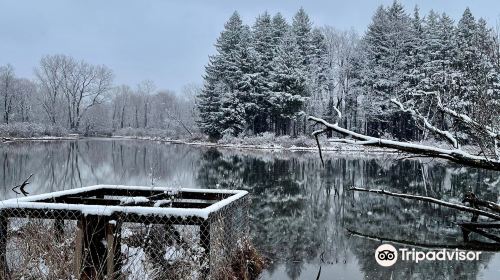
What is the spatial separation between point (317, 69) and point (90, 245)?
174 ft

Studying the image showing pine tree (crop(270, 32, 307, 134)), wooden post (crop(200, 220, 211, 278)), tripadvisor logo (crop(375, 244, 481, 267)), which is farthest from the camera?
pine tree (crop(270, 32, 307, 134))

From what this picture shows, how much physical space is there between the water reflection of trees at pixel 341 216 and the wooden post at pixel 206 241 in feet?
6.18

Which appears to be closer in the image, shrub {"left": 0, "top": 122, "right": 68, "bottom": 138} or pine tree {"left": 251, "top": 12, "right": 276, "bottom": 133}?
pine tree {"left": 251, "top": 12, "right": 276, "bottom": 133}

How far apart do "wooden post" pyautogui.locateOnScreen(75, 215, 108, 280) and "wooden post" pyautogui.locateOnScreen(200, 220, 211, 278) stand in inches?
37.2

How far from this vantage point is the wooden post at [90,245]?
15.0ft

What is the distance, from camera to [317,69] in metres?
55.8

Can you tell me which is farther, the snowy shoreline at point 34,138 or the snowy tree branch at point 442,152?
the snowy shoreline at point 34,138

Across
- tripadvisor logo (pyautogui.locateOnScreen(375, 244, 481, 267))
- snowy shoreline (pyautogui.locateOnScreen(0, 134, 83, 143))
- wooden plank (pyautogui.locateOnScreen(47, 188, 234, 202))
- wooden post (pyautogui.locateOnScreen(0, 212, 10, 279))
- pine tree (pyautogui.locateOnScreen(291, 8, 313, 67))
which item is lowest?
tripadvisor logo (pyautogui.locateOnScreen(375, 244, 481, 267))

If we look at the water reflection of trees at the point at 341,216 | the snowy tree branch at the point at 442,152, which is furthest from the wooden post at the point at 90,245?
the snowy tree branch at the point at 442,152

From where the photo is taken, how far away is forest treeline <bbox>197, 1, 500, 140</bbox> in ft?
162

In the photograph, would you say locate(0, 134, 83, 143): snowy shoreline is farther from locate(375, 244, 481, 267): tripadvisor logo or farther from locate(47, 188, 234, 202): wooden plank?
locate(375, 244, 481, 267): tripadvisor logo

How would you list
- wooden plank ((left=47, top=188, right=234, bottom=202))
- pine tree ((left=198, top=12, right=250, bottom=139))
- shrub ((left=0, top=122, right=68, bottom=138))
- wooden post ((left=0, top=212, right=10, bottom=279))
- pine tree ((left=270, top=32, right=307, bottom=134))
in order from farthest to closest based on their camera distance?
shrub ((left=0, top=122, right=68, bottom=138)), pine tree ((left=198, top=12, right=250, bottom=139)), pine tree ((left=270, top=32, right=307, bottom=134)), wooden plank ((left=47, top=188, right=234, bottom=202)), wooden post ((left=0, top=212, right=10, bottom=279))

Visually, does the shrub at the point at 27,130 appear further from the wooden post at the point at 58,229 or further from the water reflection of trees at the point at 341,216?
the wooden post at the point at 58,229

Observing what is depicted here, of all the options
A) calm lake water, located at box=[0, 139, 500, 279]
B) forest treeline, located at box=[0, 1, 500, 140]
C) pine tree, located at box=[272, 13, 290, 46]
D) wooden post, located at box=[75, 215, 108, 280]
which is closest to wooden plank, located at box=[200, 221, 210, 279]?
wooden post, located at box=[75, 215, 108, 280]
